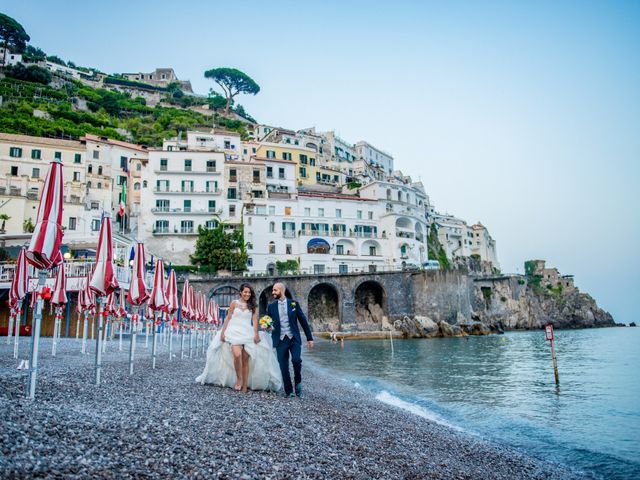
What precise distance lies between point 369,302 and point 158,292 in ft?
158

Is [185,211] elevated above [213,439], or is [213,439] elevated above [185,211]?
[185,211]

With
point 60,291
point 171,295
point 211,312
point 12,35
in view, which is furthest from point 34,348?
point 12,35

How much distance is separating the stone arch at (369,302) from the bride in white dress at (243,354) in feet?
166

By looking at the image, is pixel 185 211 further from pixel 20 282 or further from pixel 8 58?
pixel 8 58

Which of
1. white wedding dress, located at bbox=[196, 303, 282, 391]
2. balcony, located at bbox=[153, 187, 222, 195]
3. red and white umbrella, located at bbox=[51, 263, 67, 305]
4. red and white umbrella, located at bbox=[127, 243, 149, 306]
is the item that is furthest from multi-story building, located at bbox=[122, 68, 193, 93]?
white wedding dress, located at bbox=[196, 303, 282, 391]

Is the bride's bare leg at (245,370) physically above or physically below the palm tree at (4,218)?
below

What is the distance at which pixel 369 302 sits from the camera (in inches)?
2424

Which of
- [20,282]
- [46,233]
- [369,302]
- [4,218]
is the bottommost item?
[369,302]

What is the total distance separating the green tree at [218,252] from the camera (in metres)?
54.9

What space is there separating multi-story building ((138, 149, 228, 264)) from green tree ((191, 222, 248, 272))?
272cm

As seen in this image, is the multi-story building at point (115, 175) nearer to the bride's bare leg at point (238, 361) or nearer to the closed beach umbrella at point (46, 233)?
the bride's bare leg at point (238, 361)

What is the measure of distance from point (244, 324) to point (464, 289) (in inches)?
2235

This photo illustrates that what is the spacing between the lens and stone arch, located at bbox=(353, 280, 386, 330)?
197 feet

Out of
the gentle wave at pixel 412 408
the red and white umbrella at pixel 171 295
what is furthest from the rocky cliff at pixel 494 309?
the red and white umbrella at pixel 171 295
